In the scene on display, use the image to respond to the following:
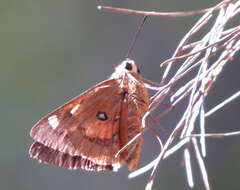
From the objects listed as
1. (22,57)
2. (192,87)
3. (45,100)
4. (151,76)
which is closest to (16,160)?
(45,100)

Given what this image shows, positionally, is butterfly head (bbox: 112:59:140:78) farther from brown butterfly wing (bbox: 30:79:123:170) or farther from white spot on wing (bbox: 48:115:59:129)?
white spot on wing (bbox: 48:115:59:129)

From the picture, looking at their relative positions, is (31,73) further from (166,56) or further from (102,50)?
(166,56)

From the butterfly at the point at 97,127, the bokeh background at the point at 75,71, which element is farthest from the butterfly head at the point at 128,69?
the bokeh background at the point at 75,71

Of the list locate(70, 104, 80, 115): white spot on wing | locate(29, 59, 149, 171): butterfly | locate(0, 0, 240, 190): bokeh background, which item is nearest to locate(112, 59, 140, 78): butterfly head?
locate(29, 59, 149, 171): butterfly

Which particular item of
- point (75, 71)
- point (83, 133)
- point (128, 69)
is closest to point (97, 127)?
point (83, 133)

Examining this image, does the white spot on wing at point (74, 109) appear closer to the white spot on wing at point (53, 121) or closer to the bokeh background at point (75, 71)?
the white spot on wing at point (53, 121)
